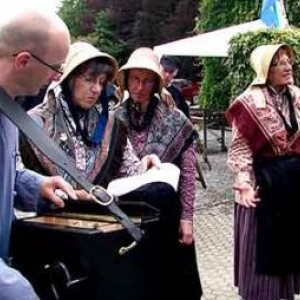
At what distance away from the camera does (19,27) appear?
1.71 meters

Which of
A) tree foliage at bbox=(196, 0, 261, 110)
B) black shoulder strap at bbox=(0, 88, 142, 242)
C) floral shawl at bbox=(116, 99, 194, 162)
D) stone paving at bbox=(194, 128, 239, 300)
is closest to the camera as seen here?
black shoulder strap at bbox=(0, 88, 142, 242)

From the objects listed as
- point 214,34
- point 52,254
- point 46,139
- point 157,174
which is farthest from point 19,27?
point 214,34

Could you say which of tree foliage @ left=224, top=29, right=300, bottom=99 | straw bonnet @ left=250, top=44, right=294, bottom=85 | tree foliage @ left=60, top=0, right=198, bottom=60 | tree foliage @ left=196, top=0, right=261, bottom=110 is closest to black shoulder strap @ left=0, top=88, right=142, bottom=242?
straw bonnet @ left=250, top=44, right=294, bottom=85

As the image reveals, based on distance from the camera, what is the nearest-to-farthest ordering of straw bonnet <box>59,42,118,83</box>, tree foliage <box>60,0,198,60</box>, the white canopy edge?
straw bonnet <box>59,42,118,83</box>
the white canopy edge
tree foliage <box>60,0,198,60</box>

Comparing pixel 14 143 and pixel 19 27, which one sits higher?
pixel 19 27

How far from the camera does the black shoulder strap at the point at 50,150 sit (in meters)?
1.68

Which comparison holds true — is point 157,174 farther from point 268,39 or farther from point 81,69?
point 268,39

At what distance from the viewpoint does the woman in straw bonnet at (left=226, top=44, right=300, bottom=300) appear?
12.0ft

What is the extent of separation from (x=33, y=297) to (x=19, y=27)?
63cm

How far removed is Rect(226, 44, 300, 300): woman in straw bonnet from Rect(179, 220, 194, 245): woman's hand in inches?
15.6

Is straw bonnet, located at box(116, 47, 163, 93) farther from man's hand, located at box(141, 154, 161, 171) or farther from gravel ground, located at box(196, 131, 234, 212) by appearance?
gravel ground, located at box(196, 131, 234, 212)

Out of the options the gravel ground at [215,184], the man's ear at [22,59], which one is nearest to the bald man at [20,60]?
the man's ear at [22,59]

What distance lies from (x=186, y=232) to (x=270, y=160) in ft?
1.98

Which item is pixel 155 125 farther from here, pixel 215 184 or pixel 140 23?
pixel 140 23
